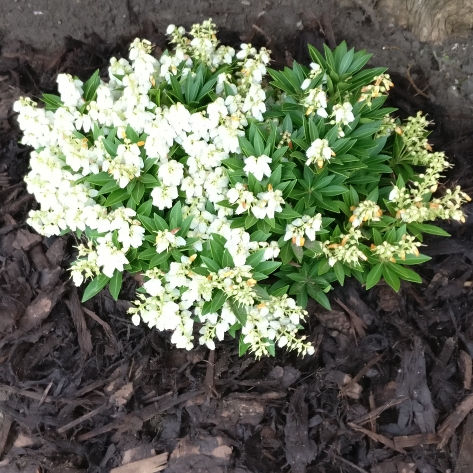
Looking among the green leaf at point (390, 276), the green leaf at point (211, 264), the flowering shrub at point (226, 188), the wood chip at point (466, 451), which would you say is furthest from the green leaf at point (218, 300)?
the wood chip at point (466, 451)

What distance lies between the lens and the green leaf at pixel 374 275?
287 centimetres

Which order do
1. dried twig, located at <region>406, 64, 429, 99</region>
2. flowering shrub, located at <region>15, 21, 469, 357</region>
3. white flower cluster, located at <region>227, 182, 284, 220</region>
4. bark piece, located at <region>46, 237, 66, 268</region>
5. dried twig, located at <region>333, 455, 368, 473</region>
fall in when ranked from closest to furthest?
white flower cluster, located at <region>227, 182, 284, 220</region> < flowering shrub, located at <region>15, 21, 469, 357</region> < dried twig, located at <region>333, 455, 368, 473</region> < bark piece, located at <region>46, 237, 66, 268</region> < dried twig, located at <region>406, 64, 429, 99</region>

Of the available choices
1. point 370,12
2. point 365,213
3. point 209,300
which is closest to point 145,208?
point 209,300

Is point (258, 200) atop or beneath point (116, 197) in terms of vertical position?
atop

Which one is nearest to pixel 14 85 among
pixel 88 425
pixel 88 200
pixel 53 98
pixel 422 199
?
pixel 53 98

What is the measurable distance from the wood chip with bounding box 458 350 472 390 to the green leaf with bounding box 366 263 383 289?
927 millimetres

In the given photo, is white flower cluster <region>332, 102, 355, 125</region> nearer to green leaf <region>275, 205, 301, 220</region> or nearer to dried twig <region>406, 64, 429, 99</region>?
green leaf <region>275, 205, 301, 220</region>

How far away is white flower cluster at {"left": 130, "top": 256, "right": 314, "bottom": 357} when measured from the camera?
8.63 ft

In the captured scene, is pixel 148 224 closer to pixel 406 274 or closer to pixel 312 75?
pixel 312 75

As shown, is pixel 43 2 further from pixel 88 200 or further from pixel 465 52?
pixel 465 52

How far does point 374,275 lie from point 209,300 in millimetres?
1016

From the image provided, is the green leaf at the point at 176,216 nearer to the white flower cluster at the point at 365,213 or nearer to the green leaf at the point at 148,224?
the green leaf at the point at 148,224

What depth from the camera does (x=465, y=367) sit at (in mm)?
3211

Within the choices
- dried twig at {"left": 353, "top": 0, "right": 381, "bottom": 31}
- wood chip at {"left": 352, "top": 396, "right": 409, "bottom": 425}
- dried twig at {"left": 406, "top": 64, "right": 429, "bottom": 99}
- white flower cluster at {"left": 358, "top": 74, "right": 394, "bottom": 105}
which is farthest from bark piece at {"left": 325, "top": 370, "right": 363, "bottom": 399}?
dried twig at {"left": 353, "top": 0, "right": 381, "bottom": 31}
